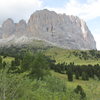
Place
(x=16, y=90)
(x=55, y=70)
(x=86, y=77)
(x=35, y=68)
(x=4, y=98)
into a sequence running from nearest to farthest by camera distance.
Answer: (x=4, y=98), (x=16, y=90), (x=35, y=68), (x=86, y=77), (x=55, y=70)

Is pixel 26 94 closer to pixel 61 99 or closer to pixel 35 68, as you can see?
pixel 61 99

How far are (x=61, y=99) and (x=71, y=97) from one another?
2.66m

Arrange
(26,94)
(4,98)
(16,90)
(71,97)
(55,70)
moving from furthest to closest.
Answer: (55,70) < (71,97) < (26,94) < (16,90) < (4,98)

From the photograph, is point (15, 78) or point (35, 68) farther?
point (35, 68)

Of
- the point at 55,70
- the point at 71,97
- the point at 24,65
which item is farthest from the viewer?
the point at 55,70

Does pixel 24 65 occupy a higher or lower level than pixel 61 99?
higher

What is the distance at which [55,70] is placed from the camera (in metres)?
115

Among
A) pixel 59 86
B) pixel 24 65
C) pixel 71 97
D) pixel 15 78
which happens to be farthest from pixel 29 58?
pixel 15 78

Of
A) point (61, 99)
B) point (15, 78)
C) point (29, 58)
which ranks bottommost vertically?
point (61, 99)

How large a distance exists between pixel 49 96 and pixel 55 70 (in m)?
84.2

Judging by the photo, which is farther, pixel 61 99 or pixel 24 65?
pixel 24 65

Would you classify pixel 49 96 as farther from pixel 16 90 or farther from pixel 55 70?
pixel 55 70

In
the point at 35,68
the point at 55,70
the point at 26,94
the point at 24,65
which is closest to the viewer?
the point at 26,94

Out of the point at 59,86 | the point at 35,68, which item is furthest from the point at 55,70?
the point at 59,86
